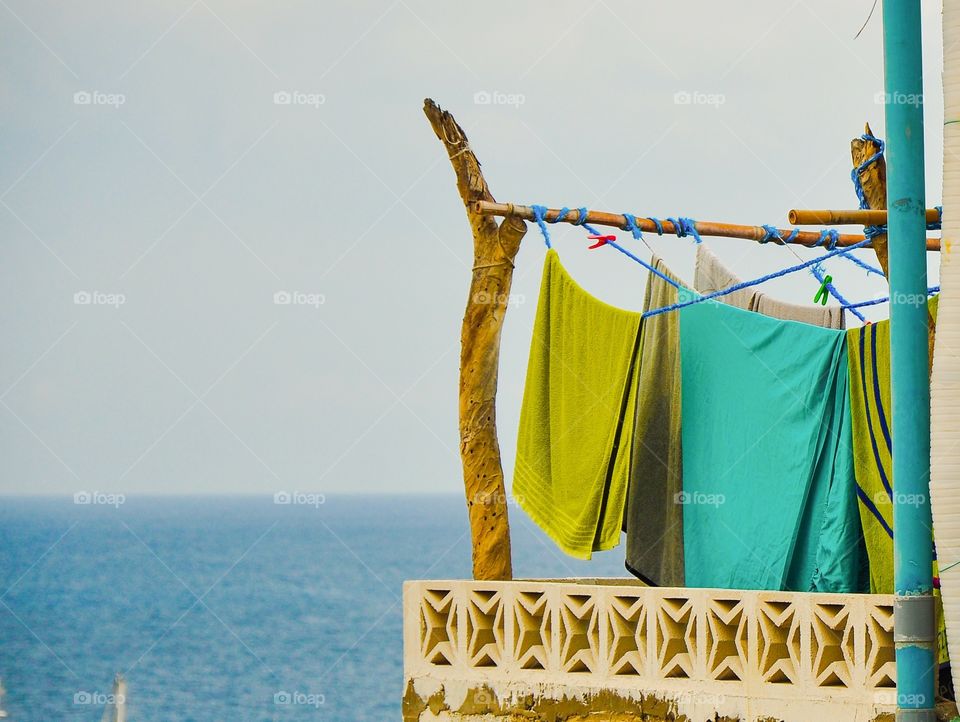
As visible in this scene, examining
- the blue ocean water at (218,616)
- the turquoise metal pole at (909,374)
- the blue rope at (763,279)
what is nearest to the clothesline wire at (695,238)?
the blue rope at (763,279)

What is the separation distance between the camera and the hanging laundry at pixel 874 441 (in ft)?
28.8

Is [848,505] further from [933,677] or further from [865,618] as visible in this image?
[933,677]

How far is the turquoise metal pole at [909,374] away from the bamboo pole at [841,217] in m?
2.71

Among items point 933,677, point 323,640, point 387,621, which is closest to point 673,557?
point 933,677

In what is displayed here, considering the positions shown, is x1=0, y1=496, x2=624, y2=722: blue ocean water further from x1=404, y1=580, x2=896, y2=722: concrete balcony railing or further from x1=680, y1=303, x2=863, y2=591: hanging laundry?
x1=680, y1=303, x2=863, y2=591: hanging laundry

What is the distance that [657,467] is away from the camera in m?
10.4

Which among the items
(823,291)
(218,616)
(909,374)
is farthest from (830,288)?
(218,616)

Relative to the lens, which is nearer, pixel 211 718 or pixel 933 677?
pixel 933 677

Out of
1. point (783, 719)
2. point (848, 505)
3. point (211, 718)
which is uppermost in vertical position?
point (848, 505)

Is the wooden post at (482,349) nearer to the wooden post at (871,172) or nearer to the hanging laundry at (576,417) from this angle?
the hanging laundry at (576,417)

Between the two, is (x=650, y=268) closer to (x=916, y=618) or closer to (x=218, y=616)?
(x=916, y=618)

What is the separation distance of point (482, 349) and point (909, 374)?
15.7 ft

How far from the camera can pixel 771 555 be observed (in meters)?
9.44

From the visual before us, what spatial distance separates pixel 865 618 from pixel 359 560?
318 ft
